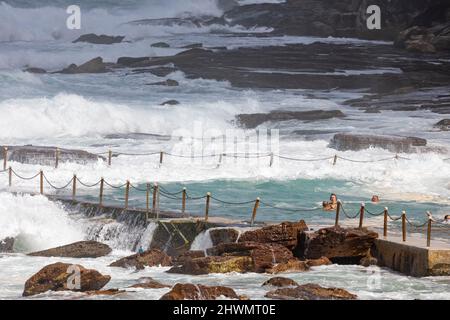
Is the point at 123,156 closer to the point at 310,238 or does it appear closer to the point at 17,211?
the point at 17,211

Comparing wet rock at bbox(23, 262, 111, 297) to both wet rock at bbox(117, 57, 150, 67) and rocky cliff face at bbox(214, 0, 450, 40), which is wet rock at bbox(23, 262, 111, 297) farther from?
rocky cliff face at bbox(214, 0, 450, 40)

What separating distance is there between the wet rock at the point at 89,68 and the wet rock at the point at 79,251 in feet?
73.2

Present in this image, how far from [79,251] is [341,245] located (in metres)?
3.20

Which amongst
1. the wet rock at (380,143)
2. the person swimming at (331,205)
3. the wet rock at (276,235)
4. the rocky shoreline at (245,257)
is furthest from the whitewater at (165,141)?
the wet rock at (276,235)

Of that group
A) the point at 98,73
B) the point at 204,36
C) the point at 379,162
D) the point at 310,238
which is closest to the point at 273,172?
the point at 379,162

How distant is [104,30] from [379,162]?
19604 mm

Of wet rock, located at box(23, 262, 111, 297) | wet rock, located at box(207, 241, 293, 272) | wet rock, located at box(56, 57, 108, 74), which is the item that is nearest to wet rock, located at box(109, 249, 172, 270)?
wet rock, located at box(207, 241, 293, 272)

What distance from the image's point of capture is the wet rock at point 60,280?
1066 cm

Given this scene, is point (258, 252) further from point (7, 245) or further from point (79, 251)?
point (7, 245)

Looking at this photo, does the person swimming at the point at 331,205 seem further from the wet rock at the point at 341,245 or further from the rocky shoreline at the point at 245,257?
the wet rock at the point at 341,245

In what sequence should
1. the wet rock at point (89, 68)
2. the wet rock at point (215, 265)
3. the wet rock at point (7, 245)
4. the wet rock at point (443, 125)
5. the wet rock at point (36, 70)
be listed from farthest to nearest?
the wet rock at point (89, 68), the wet rock at point (36, 70), the wet rock at point (443, 125), the wet rock at point (7, 245), the wet rock at point (215, 265)

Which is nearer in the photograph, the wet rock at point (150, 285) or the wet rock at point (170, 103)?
the wet rock at point (150, 285)

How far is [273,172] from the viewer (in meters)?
19.8

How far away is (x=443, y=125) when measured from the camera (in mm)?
27078
